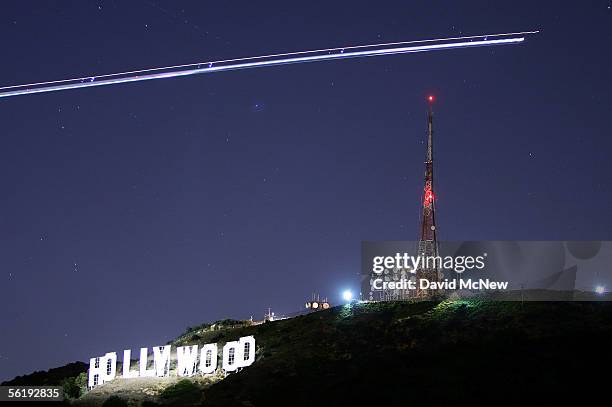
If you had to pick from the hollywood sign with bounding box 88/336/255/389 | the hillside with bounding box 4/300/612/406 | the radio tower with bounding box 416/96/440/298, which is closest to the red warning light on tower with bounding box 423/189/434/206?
the radio tower with bounding box 416/96/440/298

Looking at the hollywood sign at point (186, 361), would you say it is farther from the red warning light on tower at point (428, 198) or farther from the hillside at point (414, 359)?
the red warning light on tower at point (428, 198)

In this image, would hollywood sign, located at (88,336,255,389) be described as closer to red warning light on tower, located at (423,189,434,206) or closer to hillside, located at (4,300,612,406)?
hillside, located at (4,300,612,406)

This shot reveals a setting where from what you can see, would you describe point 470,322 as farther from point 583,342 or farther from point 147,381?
point 147,381

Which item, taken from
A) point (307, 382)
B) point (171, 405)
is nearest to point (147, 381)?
point (171, 405)

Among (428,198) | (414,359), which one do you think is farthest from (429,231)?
(414,359)

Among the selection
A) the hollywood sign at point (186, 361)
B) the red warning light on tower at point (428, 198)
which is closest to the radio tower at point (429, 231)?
the red warning light on tower at point (428, 198)

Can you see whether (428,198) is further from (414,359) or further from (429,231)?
(414,359)
